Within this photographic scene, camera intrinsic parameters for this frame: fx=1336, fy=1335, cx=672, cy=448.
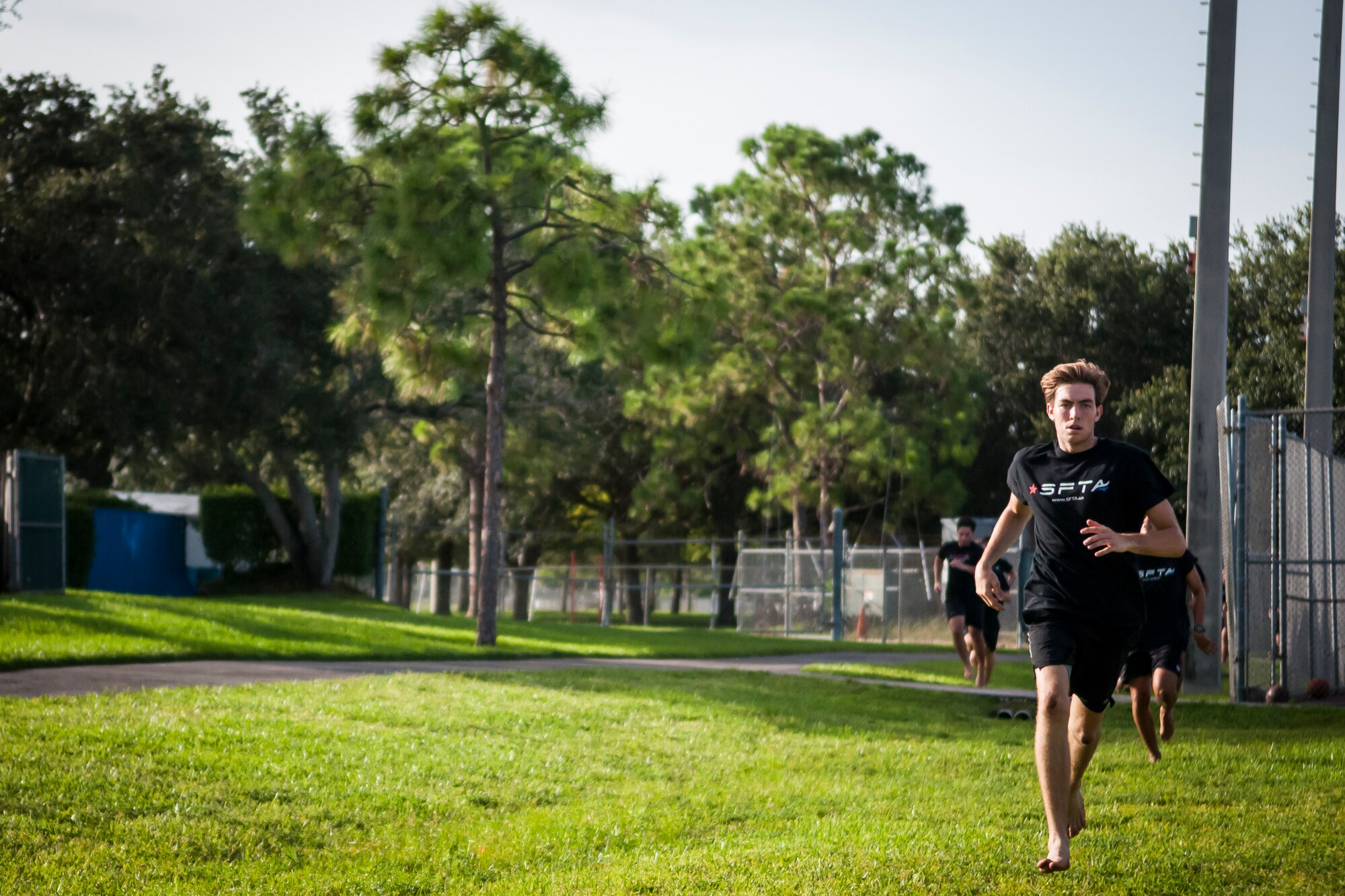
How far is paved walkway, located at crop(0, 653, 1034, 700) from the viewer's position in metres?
10.9

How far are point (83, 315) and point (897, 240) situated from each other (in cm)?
1947

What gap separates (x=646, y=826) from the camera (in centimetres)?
702

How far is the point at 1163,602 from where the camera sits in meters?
8.94

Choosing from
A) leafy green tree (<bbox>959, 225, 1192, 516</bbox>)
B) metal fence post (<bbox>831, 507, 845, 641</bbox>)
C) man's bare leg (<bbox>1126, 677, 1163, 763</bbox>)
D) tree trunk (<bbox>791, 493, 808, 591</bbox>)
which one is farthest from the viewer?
leafy green tree (<bbox>959, 225, 1192, 516</bbox>)

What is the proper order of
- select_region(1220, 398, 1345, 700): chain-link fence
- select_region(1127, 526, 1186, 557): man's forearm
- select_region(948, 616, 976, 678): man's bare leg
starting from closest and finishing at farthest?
select_region(1127, 526, 1186, 557): man's forearm < select_region(1220, 398, 1345, 700): chain-link fence < select_region(948, 616, 976, 678): man's bare leg

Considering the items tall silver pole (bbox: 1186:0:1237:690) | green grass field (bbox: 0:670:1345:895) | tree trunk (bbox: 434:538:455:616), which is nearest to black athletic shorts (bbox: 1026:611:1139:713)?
green grass field (bbox: 0:670:1345:895)

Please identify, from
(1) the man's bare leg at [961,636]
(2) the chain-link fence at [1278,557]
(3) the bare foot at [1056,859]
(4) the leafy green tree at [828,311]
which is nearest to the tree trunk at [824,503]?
(4) the leafy green tree at [828,311]

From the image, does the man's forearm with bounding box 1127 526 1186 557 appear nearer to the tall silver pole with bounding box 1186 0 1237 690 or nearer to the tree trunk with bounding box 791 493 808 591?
the tall silver pole with bounding box 1186 0 1237 690

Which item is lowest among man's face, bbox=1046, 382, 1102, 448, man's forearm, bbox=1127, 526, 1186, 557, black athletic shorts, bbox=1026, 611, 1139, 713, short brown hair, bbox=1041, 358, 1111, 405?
black athletic shorts, bbox=1026, 611, 1139, 713

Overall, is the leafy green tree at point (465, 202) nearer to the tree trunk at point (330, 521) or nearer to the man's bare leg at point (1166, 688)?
the man's bare leg at point (1166, 688)

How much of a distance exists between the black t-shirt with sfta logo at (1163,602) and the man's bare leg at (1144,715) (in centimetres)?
30

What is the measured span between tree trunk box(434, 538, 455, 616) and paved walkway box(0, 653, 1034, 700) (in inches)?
905

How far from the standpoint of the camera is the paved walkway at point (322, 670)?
35.7ft

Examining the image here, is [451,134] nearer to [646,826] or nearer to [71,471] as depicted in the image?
[646,826]
